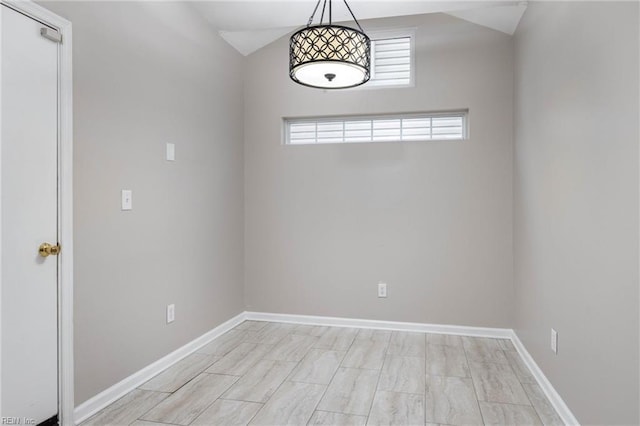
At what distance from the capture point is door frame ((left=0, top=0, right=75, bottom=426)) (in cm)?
201

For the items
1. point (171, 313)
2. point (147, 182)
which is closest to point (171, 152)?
point (147, 182)

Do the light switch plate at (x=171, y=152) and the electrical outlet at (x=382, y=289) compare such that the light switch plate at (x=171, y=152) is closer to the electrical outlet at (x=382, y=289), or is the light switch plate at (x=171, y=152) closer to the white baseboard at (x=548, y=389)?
the electrical outlet at (x=382, y=289)

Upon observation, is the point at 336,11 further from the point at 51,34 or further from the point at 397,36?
the point at 51,34

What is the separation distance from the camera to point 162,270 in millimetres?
2791

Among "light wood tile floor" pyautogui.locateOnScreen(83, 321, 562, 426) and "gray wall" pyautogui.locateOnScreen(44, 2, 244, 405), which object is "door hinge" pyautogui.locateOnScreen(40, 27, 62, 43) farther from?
"light wood tile floor" pyautogui.locateOnScreen(83, 321, 562, 426)

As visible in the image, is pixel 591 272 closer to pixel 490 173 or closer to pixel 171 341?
pixel 490 173

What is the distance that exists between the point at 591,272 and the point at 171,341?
2.48m

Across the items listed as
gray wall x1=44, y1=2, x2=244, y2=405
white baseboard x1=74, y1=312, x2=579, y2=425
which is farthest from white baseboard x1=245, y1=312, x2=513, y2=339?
gray wall x1=44, y1=2, x2=244, y2=405

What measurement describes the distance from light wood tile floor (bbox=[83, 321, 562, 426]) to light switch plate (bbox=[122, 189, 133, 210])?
3.48 feet

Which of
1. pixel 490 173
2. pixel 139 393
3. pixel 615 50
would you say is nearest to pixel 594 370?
pixel 615 50

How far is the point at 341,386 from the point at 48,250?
5.60 feet

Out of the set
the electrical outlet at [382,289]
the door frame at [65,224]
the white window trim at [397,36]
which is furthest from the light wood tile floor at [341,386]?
the white window trim at [397,36]

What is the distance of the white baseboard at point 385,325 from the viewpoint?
3.49 m

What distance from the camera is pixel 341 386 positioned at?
252 centimetres
